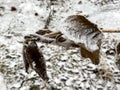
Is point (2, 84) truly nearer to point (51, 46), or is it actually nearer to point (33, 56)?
point (51, 46)

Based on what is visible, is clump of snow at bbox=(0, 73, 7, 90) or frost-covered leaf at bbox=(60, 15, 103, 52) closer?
frost-covered leaf at bbox=(60, 15, 103, 52)

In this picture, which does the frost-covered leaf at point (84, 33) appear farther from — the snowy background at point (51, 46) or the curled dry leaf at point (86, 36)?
the snowy background at point (51, 46)

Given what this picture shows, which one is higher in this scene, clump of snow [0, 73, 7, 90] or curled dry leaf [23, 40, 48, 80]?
curled dry leaf [23, 40, 48, 80]

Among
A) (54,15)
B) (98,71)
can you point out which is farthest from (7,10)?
(98,71)

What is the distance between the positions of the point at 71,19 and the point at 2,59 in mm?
1740

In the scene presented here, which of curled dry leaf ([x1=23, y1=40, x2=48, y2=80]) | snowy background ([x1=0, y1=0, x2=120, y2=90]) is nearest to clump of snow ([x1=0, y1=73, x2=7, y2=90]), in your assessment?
A: snowy background ([x1=0, y1=0, x2=120, y2=90])

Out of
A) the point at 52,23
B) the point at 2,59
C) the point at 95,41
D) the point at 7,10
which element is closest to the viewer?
the point at 95,41

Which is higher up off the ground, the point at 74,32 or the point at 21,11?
the point at 74,32

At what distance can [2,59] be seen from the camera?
A: 80.2 inches

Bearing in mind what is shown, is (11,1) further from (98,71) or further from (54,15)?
(98,71)

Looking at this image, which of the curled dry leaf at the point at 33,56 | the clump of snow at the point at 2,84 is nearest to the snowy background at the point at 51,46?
the clump of snow at the point at 2,84

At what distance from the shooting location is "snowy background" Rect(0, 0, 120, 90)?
5.99 ft

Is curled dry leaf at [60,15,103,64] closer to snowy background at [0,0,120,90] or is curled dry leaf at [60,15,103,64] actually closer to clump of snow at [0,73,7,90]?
snowy background at [0,0,120,90]

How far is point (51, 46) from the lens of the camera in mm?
2168
